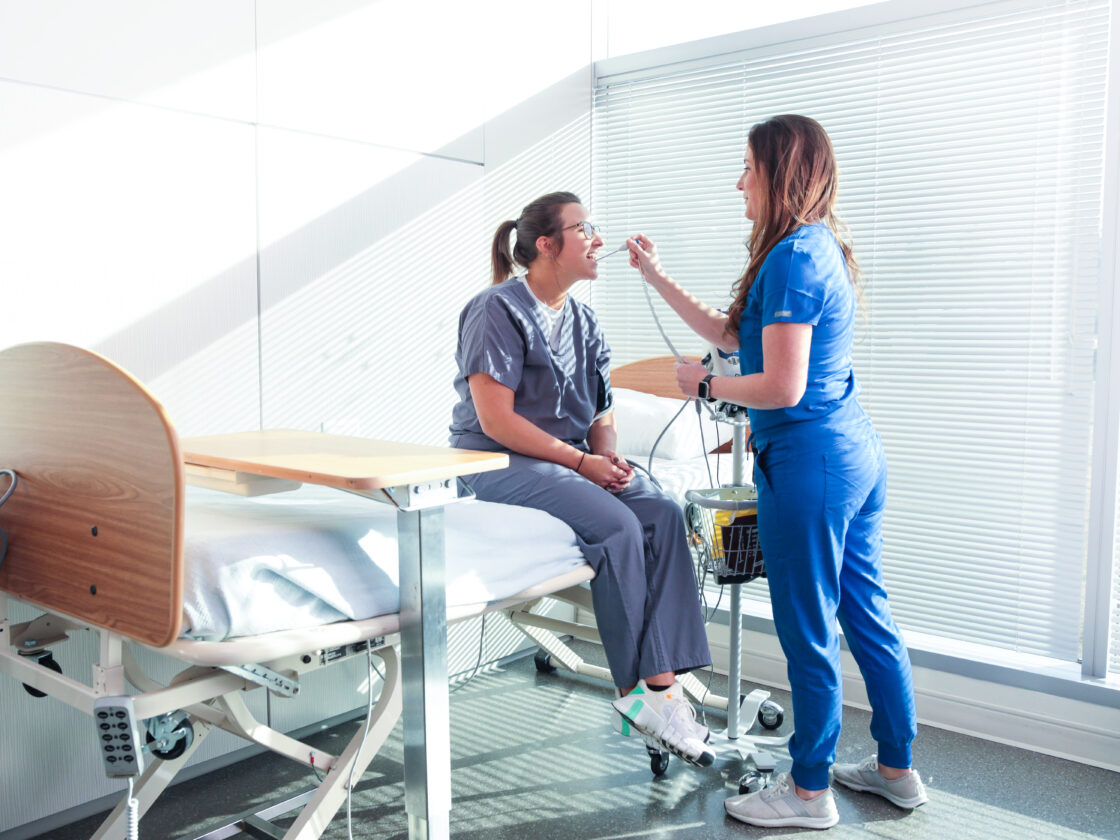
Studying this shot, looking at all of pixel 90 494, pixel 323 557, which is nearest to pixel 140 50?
pixel 90 494

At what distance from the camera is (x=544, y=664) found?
300cm

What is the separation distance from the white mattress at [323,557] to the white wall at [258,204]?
0.47 meters

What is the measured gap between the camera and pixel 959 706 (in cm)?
257

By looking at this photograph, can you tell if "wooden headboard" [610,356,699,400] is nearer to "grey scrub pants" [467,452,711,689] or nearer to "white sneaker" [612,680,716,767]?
"grey scrub pants" [467,452,711,689]

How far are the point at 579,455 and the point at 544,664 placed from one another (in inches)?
41.3

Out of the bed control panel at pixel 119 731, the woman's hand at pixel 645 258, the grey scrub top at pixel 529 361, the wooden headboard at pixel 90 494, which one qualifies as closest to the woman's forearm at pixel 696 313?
the woman's hand at pixel 645 258

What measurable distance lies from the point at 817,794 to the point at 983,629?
95cm

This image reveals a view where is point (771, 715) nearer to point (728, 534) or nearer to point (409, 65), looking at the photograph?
point (728, 534)

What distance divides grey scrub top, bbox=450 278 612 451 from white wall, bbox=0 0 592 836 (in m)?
0.44

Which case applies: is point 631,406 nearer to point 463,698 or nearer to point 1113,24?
point 463,698

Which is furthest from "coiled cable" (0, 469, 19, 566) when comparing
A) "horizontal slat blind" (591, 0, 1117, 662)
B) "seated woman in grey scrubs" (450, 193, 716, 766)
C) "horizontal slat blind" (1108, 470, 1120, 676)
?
"horizontal slat blind" (1108, 470, 1120, 676)

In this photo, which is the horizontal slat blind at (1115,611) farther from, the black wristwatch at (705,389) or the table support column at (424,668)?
the table support column at (424,668)

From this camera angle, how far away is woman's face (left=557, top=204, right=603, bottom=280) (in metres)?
2.30

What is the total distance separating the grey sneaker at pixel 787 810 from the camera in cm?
200
